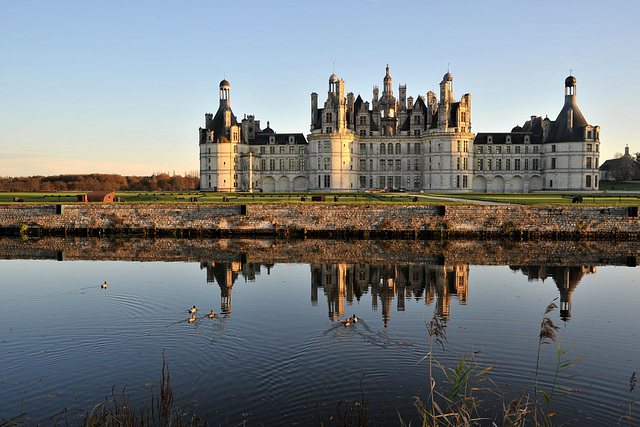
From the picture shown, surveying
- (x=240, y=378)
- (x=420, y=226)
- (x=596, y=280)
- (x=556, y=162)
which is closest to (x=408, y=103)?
(x=556, y=162)

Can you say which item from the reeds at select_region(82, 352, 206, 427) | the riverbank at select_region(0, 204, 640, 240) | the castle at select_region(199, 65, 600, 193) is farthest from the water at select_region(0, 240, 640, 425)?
the castle at select_region(199, 65, 600, 193)

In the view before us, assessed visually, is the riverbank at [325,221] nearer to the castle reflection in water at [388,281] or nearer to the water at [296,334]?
the castle reflection in water at [388,281]

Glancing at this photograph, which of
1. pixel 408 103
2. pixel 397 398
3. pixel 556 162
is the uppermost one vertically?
pixel 408 103

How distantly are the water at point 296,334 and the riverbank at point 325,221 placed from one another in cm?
1140

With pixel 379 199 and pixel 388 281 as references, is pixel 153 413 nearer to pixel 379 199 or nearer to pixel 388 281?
pixel 388 281

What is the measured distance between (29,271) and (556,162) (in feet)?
228

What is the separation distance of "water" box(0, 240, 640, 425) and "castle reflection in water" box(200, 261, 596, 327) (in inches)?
3.4

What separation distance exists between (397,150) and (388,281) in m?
60.0

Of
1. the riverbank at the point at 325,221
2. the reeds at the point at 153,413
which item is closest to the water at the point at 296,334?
the reeds at the point at 153,413

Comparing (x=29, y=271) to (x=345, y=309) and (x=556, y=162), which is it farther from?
(x=556, y=162)

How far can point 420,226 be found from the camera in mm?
34406

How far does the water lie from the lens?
29.9 ft

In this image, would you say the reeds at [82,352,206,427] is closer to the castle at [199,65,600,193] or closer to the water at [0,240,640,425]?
the water at [0,240,640,425]

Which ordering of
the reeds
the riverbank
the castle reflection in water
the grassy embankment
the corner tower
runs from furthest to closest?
1. the corner tower
2. the grassy embankment
3. the riverbank
4. the castle reflection in water
5. the reeds
